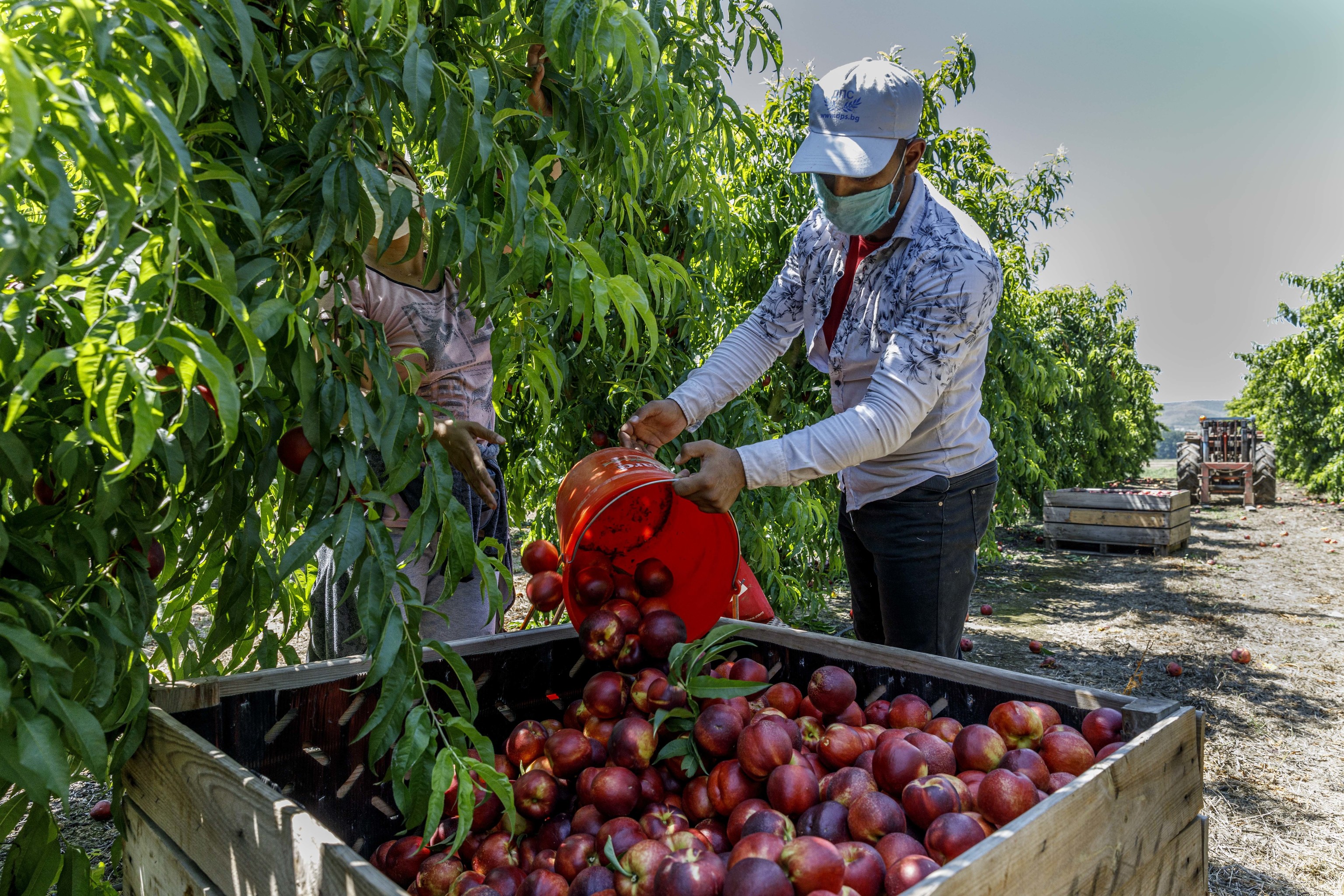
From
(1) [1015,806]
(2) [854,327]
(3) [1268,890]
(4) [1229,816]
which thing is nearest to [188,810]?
(1) [1015,806]

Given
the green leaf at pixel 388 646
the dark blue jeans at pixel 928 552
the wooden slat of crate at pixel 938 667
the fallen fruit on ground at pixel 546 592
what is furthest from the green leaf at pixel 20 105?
the dark blue jeans at pixel 928 552

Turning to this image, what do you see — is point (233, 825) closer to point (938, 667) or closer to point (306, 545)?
point (306, 545)

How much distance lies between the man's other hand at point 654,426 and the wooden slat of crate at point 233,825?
4.21 ft

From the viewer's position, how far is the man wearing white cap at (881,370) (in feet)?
6.25

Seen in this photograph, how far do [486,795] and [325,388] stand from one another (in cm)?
75

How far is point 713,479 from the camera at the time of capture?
1.77m

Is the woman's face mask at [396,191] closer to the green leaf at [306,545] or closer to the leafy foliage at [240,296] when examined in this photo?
the leafy foliage at [240,296]

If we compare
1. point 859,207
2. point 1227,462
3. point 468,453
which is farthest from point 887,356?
point 1227,462

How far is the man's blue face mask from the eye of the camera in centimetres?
202

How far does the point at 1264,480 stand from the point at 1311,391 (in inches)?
98.4

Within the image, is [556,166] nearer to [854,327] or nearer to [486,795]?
[854,327]

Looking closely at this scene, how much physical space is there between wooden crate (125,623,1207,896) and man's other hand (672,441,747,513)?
0.38 meters

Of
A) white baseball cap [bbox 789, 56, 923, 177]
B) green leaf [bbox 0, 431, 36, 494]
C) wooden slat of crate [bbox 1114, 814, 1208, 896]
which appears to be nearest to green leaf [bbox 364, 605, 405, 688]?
green leaf [bbox 0, 431, 36, 494]

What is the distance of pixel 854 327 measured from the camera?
2.17 metres
